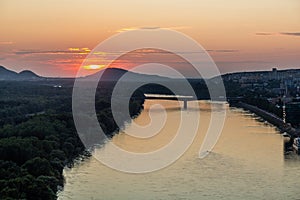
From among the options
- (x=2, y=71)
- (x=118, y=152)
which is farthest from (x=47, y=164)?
(x=2, y=71)

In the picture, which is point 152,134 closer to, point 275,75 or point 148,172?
point 148,172

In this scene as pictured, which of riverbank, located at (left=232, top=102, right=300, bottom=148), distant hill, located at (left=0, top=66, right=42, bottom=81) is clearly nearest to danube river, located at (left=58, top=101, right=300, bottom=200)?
riverbank, located at (left=232, top=102, right=300, bottom=148)

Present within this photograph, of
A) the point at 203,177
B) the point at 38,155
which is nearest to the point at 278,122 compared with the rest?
A: the point at 203,177

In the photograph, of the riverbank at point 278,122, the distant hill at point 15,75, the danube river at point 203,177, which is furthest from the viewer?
the distant hill at point 15,75

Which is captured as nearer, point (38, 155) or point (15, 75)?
point (38, 155)

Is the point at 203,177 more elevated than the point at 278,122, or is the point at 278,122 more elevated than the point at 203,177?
the point at 278,122

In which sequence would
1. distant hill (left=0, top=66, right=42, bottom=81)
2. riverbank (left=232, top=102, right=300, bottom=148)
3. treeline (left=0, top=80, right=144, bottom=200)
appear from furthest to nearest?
distant hill (left=0, top=66, right=42, bottom=81)
riverbank (left=232, top=102, right=300, bottom=148)
treeline (left=0, top=80, right=144, bottom=200)

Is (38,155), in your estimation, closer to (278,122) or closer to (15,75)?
(278,122)

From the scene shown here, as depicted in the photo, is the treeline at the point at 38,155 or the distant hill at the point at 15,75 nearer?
the treeline at the point at 38,155

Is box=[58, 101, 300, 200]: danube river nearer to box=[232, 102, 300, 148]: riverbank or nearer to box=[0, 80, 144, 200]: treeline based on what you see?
box=[0, 80, 144, 200]: treeline

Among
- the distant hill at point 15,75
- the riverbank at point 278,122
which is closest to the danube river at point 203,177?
the riverbank at point 278,122

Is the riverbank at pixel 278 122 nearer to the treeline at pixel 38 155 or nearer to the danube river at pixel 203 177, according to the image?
the danube river at pixel 203 177
